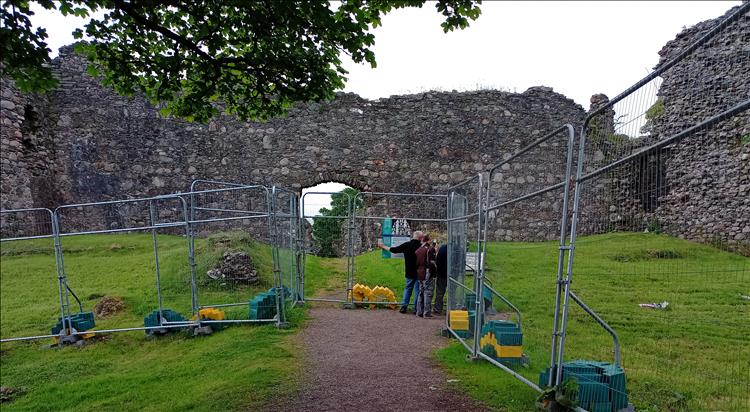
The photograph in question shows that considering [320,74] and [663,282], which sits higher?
[320,74]

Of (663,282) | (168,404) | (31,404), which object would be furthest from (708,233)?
(31,404)

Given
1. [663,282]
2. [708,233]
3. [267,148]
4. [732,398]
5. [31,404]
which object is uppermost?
[267,148]

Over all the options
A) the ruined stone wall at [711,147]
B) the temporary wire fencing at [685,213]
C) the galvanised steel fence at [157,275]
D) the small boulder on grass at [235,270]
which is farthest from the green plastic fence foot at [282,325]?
the ruined stone wall at [711,147]

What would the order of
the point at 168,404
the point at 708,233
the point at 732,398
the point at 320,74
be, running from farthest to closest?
the point at 320,74
the point at 168,404
the point at 708,233
the point at 732,398

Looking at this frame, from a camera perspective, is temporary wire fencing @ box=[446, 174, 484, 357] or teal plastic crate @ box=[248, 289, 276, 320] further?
teal plastic crate @ box=[248, 289, 276, 320]

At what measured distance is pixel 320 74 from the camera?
5805 millimetres

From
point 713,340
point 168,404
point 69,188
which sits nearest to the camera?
point 713,340

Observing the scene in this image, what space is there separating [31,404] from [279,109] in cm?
431

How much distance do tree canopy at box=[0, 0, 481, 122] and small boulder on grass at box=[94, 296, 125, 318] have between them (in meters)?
5.18

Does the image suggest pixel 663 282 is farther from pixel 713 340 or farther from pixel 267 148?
pixel 267 148

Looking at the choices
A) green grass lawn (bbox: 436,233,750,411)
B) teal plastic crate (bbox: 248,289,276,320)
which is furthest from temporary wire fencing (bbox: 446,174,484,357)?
teal plastic crate (bbox: 248,289,276,320)

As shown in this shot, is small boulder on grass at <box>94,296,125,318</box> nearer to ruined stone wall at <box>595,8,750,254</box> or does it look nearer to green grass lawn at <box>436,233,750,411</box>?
green grass lawn at <box>436,233,750,411</box>

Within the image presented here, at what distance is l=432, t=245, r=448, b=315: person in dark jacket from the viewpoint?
9.62 m

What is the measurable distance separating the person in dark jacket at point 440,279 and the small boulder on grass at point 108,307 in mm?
5754
